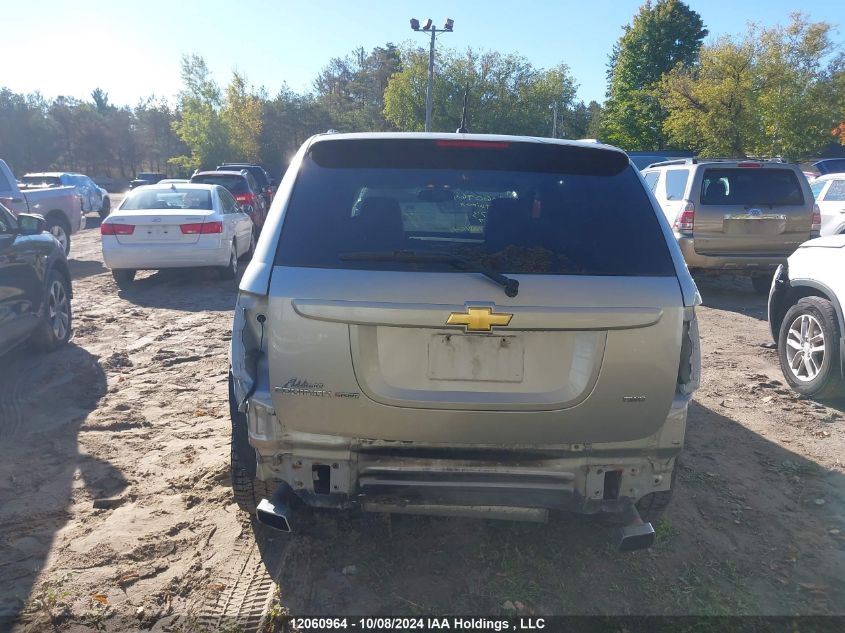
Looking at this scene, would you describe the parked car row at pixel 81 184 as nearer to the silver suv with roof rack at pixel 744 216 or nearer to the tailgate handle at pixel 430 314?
the silver suv with roof rack at pixel 744 216

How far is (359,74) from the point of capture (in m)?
68.1

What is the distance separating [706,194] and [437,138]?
26.2 feet

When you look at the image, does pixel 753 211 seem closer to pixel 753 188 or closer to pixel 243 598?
pixel 753 188

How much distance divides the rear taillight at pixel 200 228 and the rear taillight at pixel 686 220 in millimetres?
6831

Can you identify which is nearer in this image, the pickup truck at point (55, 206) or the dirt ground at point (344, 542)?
the dirt ground at point (344, 542)

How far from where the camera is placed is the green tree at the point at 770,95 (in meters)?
25.0

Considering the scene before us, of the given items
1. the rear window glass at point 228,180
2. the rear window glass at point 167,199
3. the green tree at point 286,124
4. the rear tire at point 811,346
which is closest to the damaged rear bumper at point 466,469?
the rear tire at point 811,346

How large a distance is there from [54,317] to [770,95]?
25853 millimetres

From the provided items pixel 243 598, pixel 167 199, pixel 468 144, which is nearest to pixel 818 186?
pixel 167 199

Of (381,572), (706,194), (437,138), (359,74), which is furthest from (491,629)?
(359,74)

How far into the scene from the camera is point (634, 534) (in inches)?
112

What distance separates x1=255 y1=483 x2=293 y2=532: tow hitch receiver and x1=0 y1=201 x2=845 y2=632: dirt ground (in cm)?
38

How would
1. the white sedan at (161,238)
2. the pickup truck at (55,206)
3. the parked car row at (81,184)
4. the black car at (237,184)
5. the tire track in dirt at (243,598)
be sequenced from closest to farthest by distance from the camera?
1. the tire track in dirt at (243,598)
2. the white sedan at (161,238)
3. the pickup truck at (55,206)
4. the black car at (237,184)
5. the parked car row at (81,184)

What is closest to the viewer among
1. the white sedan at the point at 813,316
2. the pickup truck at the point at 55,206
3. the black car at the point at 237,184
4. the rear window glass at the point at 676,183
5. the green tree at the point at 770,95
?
the white sedan at the point at 813,316
